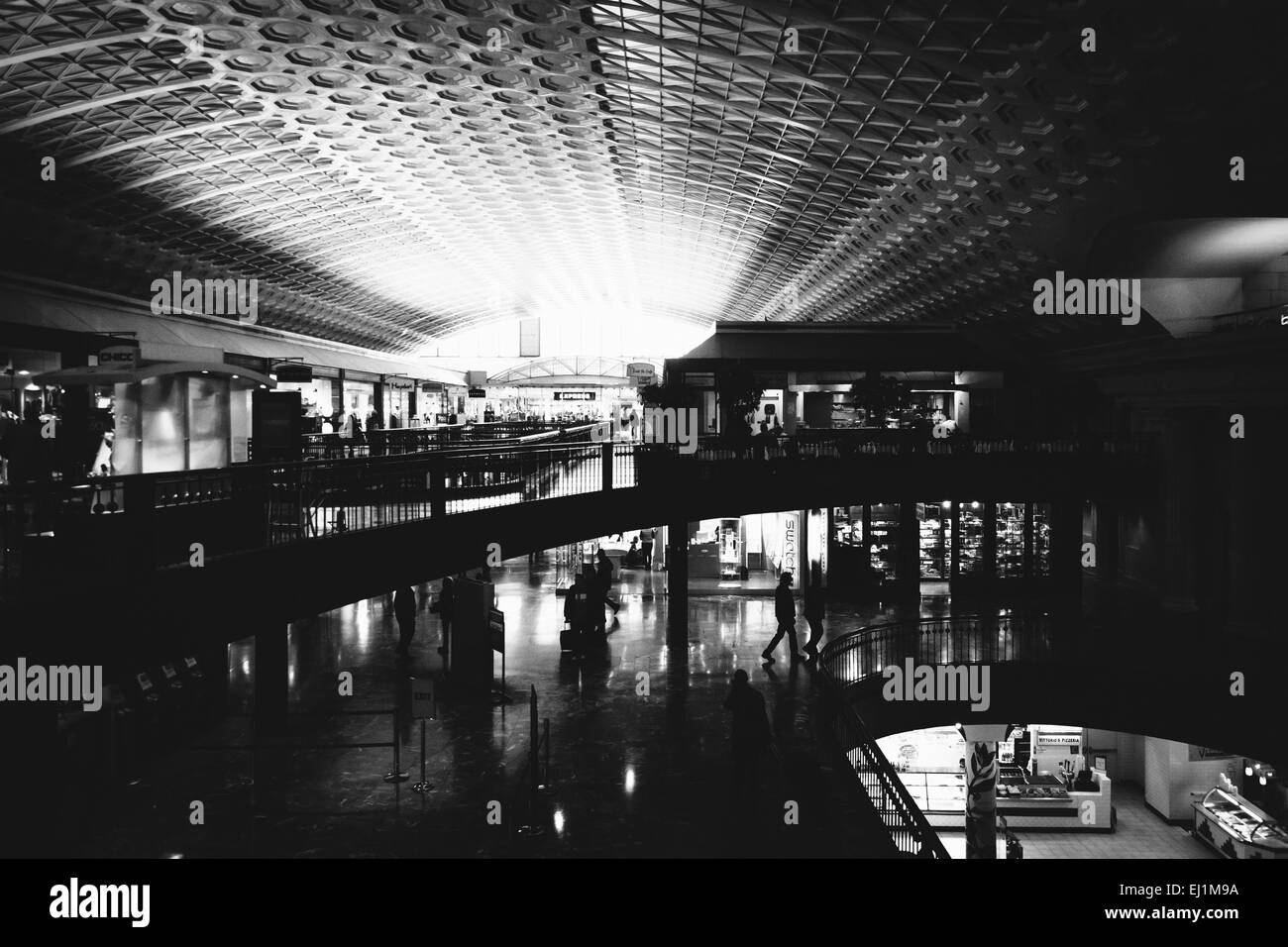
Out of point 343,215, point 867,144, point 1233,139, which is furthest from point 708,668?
point 343,215

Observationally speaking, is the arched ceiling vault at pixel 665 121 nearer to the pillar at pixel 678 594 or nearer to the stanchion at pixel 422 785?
the pillar at pixel 678 594

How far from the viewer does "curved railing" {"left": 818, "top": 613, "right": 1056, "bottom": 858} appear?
456 inches

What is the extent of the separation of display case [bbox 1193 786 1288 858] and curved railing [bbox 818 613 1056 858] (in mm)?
5217

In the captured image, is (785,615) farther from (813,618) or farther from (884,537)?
(884,537)

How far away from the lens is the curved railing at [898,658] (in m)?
11.6

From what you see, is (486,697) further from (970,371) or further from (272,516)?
(970,371)

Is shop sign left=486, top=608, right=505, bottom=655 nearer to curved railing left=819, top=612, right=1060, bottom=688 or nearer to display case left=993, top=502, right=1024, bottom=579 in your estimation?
curved railing left=819, top=612, right=1060, bottom=688

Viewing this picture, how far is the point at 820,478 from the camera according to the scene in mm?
24281

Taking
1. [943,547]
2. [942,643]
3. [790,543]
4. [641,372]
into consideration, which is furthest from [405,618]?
[641,372]

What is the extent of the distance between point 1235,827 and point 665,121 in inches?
1046

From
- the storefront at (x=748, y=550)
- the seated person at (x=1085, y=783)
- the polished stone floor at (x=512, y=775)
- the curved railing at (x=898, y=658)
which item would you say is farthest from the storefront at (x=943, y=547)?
the polished stone floor at (x=512, y=775)

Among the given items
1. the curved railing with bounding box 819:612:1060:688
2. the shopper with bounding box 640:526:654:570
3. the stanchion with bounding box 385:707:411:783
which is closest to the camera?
the stanchion with bounding box 385:707:411:783

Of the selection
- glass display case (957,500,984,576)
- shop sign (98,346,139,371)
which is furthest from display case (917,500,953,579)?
shop sign (98,346,139,371)

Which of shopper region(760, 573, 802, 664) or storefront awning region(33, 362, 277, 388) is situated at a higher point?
storefront awning region(33, 362, 277, 388)
